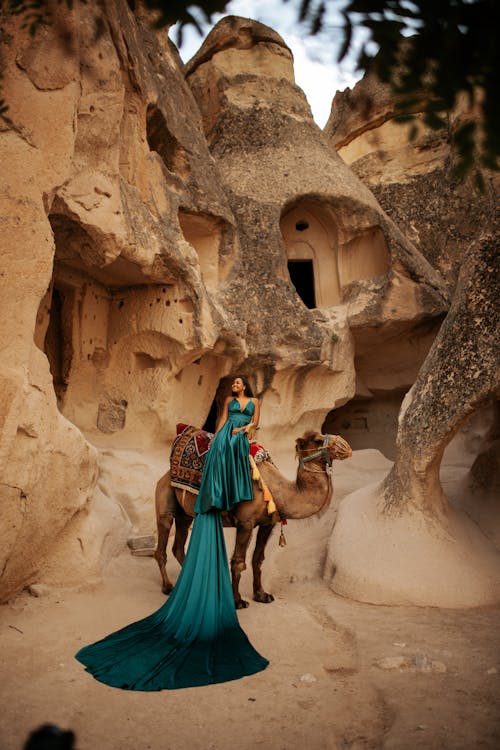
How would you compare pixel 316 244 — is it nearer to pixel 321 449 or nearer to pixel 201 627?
pixel 321 449

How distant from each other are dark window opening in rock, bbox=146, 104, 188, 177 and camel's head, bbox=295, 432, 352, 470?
16.4 ft

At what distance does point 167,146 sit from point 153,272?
2.24m

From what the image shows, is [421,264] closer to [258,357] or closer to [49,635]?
[258,357]

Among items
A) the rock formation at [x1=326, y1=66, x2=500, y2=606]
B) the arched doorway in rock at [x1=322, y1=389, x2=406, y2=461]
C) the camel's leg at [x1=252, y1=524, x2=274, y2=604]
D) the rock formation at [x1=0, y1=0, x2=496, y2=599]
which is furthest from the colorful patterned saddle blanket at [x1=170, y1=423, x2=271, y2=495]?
Result: the arched doorway in rock at [x1=322, y1=389, x2=406, y2=461]

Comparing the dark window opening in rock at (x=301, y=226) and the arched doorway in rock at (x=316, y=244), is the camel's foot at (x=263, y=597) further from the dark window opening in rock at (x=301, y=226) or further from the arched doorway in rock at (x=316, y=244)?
the dark window opening in rock at (x=301, y=226)

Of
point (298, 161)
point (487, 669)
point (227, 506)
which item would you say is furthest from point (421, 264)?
point (487, 669)

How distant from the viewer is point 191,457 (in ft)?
16.8

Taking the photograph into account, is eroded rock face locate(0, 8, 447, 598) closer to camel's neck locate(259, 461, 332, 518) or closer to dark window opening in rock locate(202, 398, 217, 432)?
dark window opening in rock locate(202, 398, 217, 432)

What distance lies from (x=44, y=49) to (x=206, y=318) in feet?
12.3

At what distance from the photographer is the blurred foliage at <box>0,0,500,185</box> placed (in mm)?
1344

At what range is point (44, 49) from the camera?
4.58 m

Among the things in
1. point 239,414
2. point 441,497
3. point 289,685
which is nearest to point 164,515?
point 239,414

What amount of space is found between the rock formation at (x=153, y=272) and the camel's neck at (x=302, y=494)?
5.62ft

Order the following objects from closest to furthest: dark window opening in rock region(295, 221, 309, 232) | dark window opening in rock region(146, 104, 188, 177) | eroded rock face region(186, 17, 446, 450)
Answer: dark window opening in rock region(146, 104, 188, 177) → eroded rock face region(186, 17, 446, 450) → dark window opening in rock region(295, 221, 309, 232)
